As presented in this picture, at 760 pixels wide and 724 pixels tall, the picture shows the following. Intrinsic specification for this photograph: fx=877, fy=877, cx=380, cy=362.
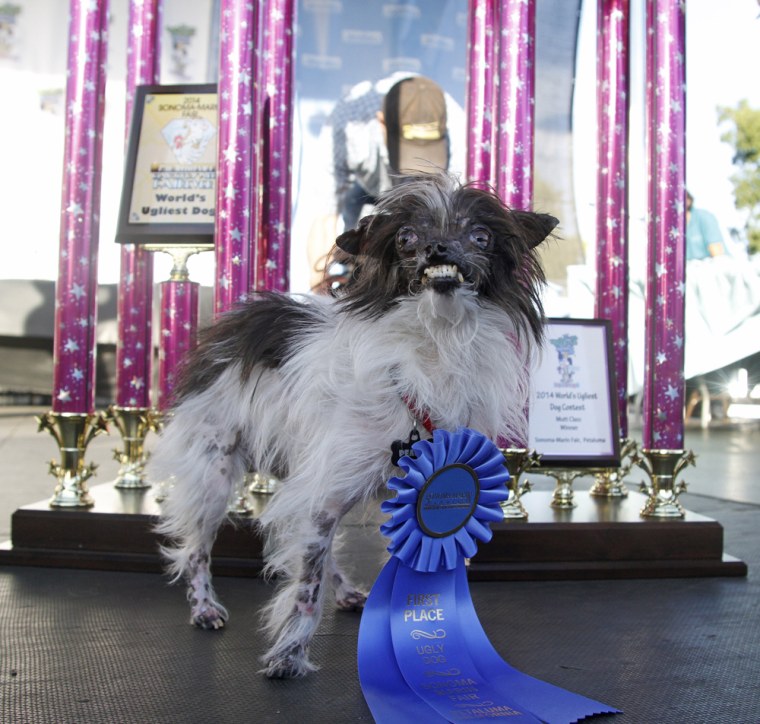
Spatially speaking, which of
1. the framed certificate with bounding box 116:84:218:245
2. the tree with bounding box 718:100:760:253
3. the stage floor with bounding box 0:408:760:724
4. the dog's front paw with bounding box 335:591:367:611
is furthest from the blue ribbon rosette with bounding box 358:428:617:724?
the tree with bounding box 718:100:760:253

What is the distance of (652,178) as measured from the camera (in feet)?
11.7

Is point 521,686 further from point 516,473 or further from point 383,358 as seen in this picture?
point 516,473

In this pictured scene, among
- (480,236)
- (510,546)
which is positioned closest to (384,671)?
(480,236)

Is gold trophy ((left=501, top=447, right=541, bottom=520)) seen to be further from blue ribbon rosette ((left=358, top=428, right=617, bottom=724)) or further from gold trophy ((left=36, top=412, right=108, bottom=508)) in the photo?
gold trophy ((left=36, top=412, right=108, bottom=508))

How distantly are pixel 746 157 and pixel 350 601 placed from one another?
701cm

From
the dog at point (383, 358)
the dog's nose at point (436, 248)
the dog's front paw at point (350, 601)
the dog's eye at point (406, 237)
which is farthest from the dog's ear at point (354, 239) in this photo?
the dog's front paw at point (350, 601)

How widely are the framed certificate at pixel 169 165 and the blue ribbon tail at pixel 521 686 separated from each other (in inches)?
87.0

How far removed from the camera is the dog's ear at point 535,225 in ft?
7.22

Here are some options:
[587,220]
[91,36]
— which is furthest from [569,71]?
[91,36]

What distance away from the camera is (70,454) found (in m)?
3.51

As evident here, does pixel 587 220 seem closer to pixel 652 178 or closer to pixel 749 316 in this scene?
pixel 749 316

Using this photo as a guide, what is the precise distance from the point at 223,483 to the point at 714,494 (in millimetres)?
3813

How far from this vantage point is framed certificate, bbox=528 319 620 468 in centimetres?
366

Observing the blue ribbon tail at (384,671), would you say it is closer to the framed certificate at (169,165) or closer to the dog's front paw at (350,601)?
the dog's front paw at (350,601)
